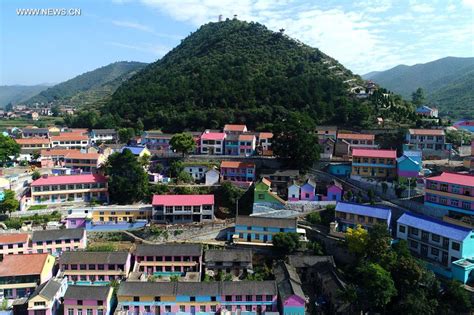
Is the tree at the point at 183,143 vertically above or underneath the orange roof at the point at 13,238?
above

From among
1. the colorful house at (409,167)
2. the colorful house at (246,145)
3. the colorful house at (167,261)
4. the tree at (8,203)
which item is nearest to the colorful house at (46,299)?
the colorful house at (167,261)

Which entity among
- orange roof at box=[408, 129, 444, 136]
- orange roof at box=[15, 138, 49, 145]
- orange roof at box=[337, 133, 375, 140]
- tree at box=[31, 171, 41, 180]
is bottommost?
tree at box=[31, 171, 41, 180]

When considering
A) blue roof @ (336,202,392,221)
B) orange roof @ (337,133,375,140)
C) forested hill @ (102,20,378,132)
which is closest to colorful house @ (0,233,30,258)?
blue roof @ (336,202,392,221)

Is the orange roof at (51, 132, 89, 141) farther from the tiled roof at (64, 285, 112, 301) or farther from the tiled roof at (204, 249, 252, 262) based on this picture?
the tiled roof at (64, 285, 112, 301)

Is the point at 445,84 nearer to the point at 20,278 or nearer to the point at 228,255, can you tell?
the point at 228,255

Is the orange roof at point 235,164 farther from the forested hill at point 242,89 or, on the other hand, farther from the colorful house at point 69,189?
the forested hill at point 242,89
